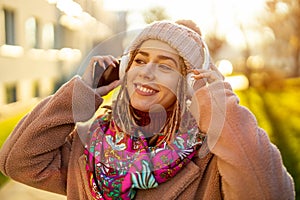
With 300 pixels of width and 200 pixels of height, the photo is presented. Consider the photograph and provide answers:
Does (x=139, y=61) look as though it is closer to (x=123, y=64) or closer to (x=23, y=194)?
(x=123, y=64)

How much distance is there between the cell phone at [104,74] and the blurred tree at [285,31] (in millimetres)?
11187

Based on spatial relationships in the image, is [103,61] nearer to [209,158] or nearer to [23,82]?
[209,158]

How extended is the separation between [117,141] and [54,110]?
0.29m

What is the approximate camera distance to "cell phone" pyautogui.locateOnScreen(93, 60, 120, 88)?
1926 mm

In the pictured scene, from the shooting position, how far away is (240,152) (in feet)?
5.43

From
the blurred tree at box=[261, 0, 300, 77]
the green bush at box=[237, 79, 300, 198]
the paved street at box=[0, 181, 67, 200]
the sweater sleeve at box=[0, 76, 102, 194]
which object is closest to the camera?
the sweater sleeve at box=[0, 76, 102, 194]

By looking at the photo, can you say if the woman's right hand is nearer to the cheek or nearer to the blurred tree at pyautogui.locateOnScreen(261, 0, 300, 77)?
the cheek

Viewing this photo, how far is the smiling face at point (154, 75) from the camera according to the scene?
172 cm

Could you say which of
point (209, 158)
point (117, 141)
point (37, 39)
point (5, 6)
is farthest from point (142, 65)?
point (37, 39)

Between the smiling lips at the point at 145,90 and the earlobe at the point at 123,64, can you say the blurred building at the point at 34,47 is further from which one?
the smiling lips at the point at 145,90

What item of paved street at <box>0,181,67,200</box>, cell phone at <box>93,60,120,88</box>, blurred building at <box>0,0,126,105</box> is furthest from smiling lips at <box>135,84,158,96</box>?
blurred building at <box>0,0,126,105</box>

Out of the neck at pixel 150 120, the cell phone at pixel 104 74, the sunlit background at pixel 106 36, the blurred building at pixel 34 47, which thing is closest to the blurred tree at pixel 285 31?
the sunlit background at pixel 106 36

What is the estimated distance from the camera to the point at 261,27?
14.0 meters

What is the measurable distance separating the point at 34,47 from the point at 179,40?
8.83 metres
